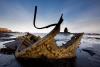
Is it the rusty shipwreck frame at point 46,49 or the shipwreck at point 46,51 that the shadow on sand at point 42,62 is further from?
the rusty shipwreck frame at point 46,49

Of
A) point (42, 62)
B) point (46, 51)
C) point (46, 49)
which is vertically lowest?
point (42, 62)

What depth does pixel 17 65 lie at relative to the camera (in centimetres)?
999

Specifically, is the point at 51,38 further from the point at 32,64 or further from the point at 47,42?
the point at 32,64

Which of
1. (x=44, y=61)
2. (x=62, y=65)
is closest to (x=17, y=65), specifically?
(x=44, y=61)

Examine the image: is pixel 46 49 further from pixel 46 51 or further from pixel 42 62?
pixel 42 62

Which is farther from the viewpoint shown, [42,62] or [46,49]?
[42,62]

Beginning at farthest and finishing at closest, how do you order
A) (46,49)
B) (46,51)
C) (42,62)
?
(42,62)
(46,51)
(46,49)

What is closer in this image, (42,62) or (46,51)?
(46,51)

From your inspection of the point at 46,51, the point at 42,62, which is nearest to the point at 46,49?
the point at 46,51

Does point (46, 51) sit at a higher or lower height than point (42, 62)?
higher

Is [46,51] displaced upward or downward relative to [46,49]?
downward

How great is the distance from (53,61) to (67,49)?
1.68 m

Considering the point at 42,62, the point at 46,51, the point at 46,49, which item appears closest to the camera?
the point at 46,49

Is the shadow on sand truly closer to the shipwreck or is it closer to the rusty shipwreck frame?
the shipwreck
